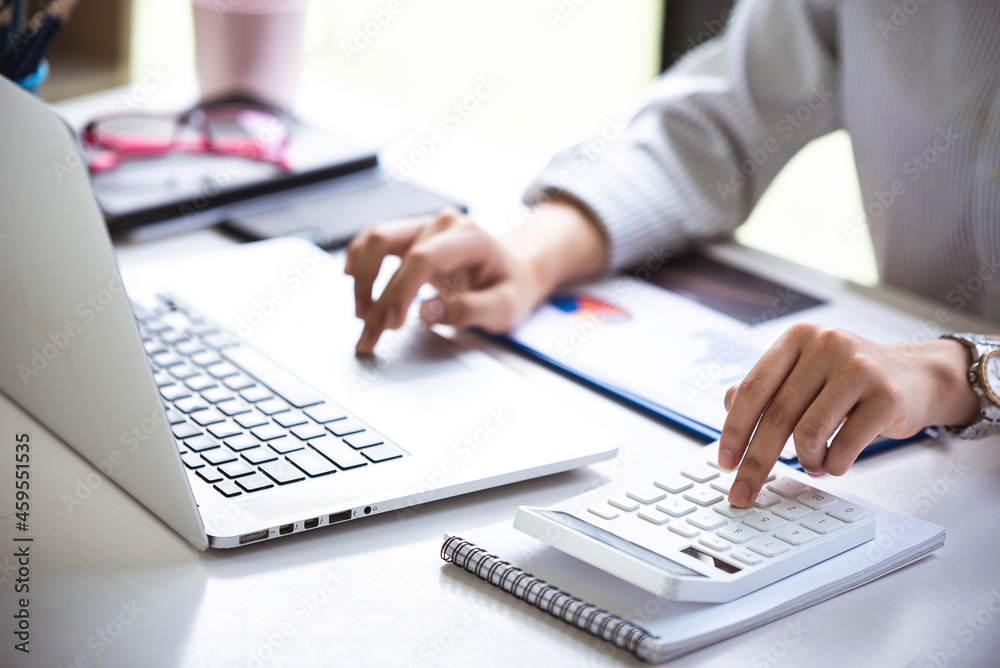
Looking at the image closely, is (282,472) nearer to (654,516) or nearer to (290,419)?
(290,419)

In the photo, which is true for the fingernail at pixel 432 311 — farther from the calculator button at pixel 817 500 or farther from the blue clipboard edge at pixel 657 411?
the calculator button at pixel 817 500

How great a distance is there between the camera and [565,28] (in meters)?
3.28

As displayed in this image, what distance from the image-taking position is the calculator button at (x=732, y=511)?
520mm

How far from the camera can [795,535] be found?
505 mm

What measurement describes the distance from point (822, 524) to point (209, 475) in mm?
328

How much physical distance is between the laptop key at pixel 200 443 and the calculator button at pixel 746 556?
0.97 ft

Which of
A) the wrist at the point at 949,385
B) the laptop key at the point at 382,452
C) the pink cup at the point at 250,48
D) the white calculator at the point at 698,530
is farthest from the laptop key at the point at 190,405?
the pink cup at the point at 250,48

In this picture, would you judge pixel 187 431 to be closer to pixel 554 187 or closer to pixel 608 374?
pixel 608 374

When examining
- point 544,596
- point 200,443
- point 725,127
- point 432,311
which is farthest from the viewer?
point 725,127

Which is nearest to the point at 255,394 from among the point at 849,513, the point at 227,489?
the point at 227,489

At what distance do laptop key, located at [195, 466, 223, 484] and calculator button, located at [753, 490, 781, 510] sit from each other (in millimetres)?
291

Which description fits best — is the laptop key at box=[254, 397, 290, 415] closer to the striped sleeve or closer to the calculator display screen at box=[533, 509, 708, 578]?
the calculator display screen at box=[533, 509, 708, 578]

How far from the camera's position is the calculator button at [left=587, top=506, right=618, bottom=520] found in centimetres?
51

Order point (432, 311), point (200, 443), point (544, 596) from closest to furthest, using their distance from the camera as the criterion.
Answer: point (544, 596), point (200, 443), point (432, 311)
